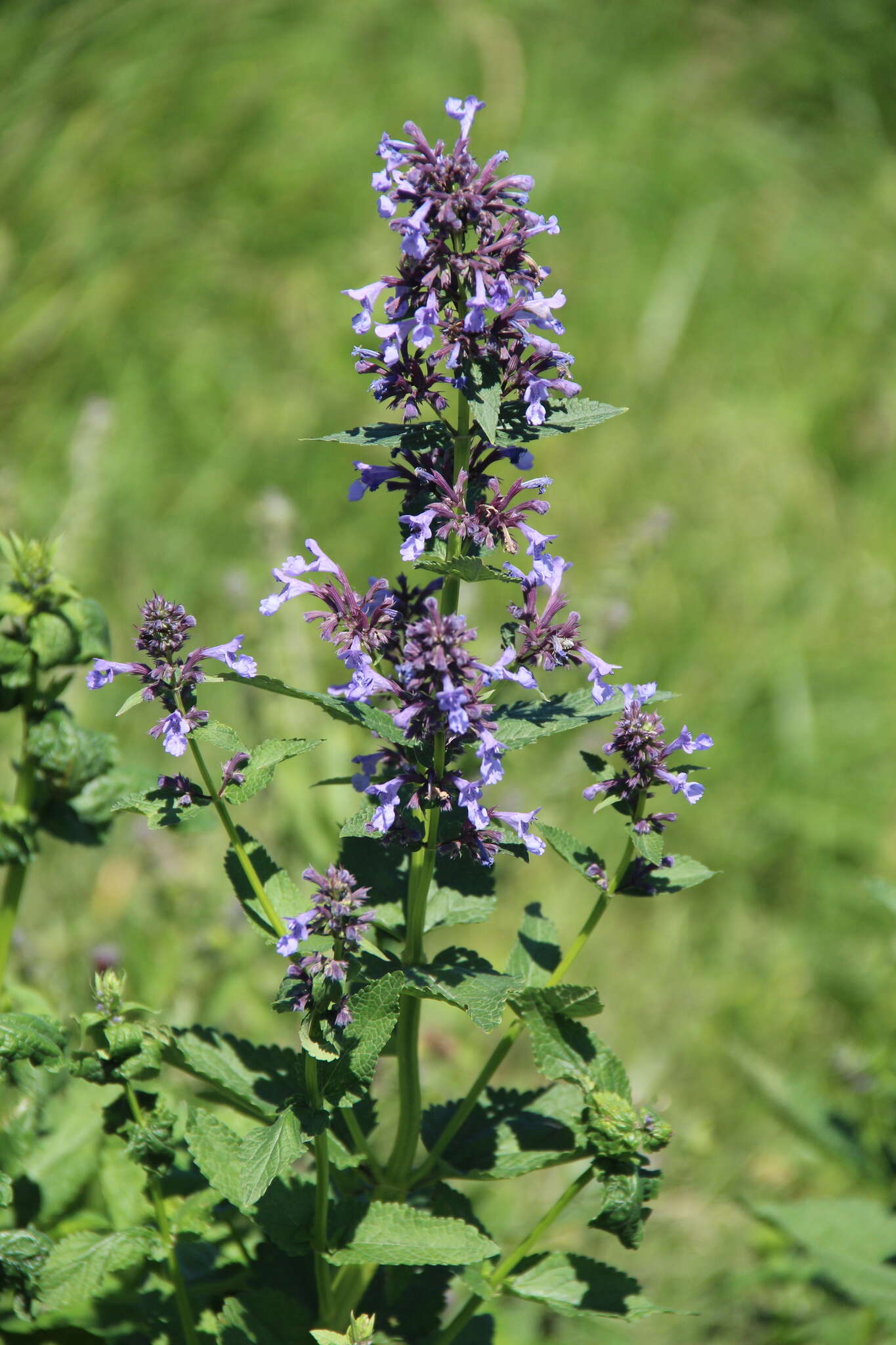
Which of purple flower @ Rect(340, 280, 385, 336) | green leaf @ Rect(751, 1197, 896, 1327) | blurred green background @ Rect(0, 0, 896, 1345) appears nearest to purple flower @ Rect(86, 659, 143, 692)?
purple flower @ Rect(340, 280, 385, 336)

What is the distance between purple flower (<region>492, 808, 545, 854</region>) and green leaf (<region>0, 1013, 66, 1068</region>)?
Result: 105 centimetres

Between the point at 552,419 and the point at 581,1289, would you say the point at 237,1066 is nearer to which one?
the point at 581,1289

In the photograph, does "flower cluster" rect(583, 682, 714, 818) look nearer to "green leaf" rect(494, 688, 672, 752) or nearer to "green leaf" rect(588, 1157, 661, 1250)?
"green leaf" rect(494, 688, 672, 752)

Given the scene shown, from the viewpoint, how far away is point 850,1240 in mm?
3281

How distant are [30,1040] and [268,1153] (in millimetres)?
613

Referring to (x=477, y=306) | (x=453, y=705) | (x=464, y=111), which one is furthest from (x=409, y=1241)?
(x=464, y=111)

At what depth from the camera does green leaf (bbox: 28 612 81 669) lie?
2.84m

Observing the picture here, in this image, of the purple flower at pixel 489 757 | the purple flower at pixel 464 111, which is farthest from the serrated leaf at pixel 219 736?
the purple flower at pixel 464 111

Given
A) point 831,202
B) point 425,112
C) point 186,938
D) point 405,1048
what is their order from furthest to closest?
point 831,202
point 425,112
point 186,938
point 405,1048

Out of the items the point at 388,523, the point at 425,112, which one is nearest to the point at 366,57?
the point at 425,112

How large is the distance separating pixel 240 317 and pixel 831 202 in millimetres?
4817

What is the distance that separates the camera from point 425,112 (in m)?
8.44

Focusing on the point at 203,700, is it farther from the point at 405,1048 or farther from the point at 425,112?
the point at 425,112

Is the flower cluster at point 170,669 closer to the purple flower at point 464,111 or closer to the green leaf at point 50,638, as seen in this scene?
the green leaf at point 50,638
